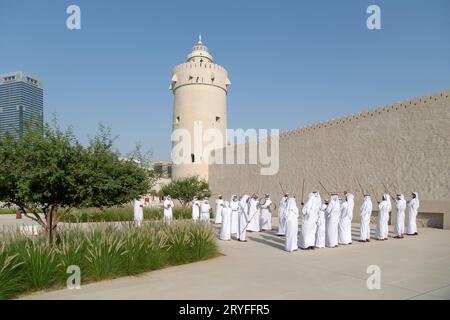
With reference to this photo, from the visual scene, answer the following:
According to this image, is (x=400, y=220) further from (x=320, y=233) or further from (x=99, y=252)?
(x=99, y=252)

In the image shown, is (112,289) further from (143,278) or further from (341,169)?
(341,169)

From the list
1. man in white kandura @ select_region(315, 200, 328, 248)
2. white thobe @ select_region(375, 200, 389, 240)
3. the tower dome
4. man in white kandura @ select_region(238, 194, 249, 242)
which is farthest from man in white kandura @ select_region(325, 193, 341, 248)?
the tower dome

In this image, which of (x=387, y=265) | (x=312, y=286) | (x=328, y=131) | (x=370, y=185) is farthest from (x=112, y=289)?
(x=328, y=131)

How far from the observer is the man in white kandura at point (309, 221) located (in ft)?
31.6

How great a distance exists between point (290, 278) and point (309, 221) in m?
3.80

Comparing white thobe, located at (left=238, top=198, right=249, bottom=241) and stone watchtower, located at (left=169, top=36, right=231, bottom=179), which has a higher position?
stone watchtower, located at (left=169, top=36, right=231, bottom=179)

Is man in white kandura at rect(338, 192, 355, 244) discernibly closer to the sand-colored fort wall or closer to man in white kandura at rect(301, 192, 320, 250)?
man in white kandura at rect(301, 192, 320, 250)

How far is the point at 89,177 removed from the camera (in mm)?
6953

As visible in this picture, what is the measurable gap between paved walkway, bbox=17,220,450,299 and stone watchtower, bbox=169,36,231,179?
2639 centimetres

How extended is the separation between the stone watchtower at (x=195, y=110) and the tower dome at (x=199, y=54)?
136 cm

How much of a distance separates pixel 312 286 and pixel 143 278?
300 centimetres

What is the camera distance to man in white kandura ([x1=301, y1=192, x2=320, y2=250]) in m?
9.62

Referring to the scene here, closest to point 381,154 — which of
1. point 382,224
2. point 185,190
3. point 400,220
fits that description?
point 400,220

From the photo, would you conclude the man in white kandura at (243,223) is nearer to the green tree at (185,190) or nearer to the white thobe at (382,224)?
the white thobe at (382,224)
